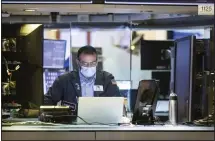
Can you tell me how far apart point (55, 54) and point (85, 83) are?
133cm

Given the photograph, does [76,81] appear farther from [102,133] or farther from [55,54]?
[102,133]

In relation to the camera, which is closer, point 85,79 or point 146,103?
point 146,103

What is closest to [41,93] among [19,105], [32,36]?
[19,105]

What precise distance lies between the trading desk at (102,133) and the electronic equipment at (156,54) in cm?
252

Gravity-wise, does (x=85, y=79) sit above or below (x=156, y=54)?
below

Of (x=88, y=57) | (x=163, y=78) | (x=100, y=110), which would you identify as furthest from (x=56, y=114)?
(x=163, y=78)

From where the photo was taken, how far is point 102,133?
2371mm

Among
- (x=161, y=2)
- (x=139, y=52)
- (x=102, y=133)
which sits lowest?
(x=102, y=133)

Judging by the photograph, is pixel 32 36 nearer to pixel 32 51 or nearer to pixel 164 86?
pixel 32 51

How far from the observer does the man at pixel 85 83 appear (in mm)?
3491

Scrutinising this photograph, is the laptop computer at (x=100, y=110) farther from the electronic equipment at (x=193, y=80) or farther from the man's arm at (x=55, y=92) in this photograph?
the man's arm at (x=55, y=92)

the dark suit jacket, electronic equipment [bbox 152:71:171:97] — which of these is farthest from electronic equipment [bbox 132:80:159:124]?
electronic equipment [bbox 152:71:171:97]

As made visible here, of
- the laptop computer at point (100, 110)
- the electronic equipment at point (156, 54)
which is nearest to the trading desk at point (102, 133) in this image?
the laptop computer at point (100, 110)

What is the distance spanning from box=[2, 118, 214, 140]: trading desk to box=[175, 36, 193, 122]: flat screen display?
0.24 metres
